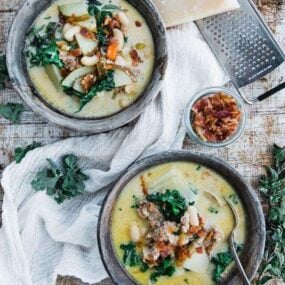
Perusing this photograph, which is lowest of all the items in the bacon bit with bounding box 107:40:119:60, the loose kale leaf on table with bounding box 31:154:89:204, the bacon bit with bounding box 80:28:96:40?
the loose kale leaf on table with bounding box 31:154:89:204

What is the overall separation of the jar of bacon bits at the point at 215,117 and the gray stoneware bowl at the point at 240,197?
16cm

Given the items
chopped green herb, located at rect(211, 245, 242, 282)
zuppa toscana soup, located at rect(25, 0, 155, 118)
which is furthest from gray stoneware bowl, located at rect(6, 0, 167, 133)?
chopped green herb, located at rect(211, 245, 242, 282)

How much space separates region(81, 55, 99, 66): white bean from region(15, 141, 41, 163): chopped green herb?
1.53ft

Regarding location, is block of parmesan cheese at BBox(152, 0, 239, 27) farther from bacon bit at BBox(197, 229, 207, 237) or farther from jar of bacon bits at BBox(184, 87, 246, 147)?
bacon bit at BBox(197, 229, 207, 237)

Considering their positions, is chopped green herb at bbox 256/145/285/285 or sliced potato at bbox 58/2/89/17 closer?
sliced potato at bbox 58/2/89/17

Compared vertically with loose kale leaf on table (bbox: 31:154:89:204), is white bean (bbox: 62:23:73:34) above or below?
above

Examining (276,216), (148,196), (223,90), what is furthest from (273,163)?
(148,196)

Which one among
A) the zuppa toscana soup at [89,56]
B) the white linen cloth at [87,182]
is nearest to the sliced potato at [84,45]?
the zuppa toscana soup at [89,56]

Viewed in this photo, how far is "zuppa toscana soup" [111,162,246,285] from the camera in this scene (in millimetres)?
2666

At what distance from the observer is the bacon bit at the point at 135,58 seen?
2736 mm

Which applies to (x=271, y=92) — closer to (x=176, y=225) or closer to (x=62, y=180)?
(x=176, y=225)

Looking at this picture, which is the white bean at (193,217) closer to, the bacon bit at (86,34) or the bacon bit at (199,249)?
the bacon bit at (199,249)

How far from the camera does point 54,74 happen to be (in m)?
2.70

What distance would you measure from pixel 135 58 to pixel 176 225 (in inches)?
26.9
